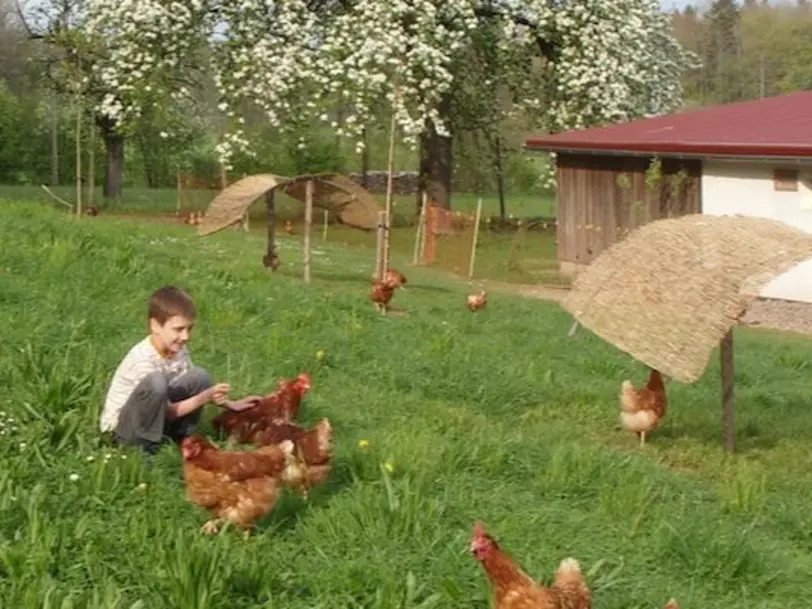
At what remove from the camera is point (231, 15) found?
87.5 ft

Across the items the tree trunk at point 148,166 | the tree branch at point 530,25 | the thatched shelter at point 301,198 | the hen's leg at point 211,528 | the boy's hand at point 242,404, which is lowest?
the hen's leg at point 211,528

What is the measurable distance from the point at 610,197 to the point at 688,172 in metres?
2.61

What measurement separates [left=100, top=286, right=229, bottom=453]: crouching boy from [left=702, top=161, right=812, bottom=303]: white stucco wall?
14.0 metres

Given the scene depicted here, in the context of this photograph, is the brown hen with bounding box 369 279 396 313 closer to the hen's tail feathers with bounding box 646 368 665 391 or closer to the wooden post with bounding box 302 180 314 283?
the wooden post with bounding box 302 180 314 283

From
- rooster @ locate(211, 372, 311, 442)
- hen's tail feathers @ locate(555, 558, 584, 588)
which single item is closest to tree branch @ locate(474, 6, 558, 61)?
rooster @ locate(211, 372, 311, 442)

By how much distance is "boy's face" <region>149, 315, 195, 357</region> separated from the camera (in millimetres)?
5809

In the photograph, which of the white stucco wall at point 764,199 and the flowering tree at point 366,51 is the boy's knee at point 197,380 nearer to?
the white stucco wall at point 764,199

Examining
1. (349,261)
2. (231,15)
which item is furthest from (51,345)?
(231,15)

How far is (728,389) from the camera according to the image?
8.12m

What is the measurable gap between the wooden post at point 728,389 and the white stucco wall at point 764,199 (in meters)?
10.6

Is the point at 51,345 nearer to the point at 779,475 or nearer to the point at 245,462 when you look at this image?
the point at 245,462

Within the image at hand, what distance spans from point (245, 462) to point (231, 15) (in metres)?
23.2

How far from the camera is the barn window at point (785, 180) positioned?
18.9 meters

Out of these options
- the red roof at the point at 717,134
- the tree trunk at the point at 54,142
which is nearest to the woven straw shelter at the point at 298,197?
→ the red roof at the point at 717,134
